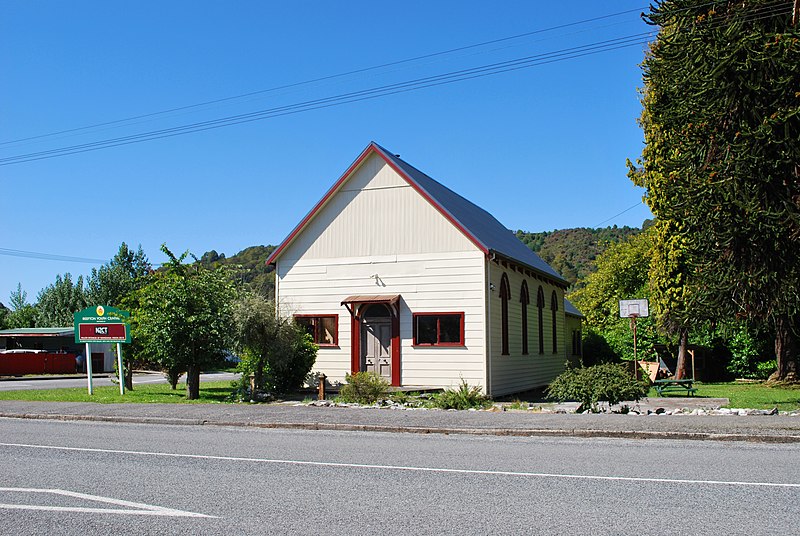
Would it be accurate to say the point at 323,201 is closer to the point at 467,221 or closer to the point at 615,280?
the point at 467,221

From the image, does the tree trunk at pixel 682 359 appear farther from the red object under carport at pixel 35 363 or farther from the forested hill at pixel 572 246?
the forested hill at pixel 572 246

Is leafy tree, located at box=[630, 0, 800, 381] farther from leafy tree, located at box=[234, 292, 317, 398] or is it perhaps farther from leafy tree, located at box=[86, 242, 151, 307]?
leafy tree, located at box=[86, 242, 151, 307]

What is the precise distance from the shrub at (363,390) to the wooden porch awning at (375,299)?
3.74 metres

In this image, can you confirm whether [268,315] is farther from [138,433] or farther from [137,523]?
[137,523]

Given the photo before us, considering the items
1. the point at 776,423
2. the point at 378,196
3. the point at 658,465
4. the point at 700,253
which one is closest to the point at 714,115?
the point at 700,253

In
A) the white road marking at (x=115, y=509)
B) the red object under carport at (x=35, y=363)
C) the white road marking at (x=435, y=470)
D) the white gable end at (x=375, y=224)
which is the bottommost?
the red object under carport at (x=35, y=363)

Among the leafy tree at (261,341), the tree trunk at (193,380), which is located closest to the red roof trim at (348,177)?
the leafy tree at (261,341)

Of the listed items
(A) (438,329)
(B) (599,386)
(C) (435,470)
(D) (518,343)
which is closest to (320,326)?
(A) (438,329)

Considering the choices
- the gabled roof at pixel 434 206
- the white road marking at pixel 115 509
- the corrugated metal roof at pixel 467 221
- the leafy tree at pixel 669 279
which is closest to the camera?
Answer: the white road marking at pixel 115 509

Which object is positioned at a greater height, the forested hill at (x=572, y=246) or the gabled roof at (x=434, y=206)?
the forested hill at (x=572, y=246)

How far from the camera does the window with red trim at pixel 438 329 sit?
23.1 metres

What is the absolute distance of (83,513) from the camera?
23.4 ft

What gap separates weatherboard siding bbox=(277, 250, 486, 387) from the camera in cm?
2286

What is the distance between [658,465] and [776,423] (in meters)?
5.31
